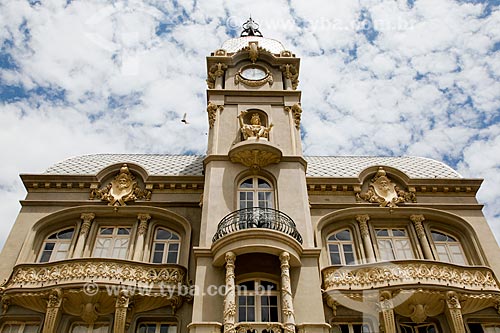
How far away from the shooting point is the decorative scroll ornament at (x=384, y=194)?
23.8 metres

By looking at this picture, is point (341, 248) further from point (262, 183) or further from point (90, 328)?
point (90, 328)

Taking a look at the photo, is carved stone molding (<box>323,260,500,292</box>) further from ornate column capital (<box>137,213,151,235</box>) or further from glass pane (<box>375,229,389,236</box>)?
ornate column capital (<box>137,213,151,235</box>)

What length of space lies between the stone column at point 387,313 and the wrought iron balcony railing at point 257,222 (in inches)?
157

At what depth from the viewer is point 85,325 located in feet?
63.6

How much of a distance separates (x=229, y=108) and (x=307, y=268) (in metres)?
10.4

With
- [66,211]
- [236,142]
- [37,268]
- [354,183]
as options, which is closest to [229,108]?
[236,142]

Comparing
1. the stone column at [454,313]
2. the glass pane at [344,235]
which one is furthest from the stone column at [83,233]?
the stone column at [454,313]

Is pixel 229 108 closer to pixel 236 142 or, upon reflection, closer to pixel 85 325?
pixel 236 142

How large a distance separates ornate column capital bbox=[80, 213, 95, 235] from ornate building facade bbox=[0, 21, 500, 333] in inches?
4.0

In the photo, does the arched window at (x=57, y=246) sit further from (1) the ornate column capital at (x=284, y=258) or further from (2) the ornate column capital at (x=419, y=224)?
(2) the ornate column capital at (x=419, y=224)

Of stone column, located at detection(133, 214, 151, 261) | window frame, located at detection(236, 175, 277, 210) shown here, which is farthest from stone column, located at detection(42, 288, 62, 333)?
window frame, located at detection(236, 175, 277, 210)

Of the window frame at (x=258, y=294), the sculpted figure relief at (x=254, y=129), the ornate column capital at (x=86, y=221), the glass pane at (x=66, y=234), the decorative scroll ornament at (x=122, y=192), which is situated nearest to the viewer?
the window frame at (x=258, y=294)

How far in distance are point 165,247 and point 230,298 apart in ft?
20.6

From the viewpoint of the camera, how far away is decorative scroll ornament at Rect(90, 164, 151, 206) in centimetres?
2358
